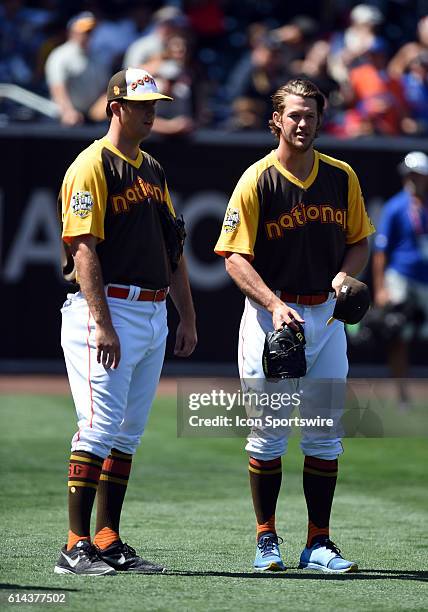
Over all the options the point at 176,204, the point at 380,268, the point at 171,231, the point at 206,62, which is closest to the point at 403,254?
the point at 380,268

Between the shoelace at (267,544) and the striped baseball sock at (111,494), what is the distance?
671mm

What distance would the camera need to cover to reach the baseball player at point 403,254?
12383mm

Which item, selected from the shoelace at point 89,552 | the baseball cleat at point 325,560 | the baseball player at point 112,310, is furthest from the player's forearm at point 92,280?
the baseball cleat at point 325,560

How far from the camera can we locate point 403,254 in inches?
493

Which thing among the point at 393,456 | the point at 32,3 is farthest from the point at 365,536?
the point at 32,3

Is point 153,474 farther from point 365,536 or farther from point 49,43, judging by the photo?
point 49,43

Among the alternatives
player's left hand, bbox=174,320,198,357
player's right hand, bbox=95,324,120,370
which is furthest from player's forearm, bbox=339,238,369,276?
player's right hand, bbox=95,324,120,370

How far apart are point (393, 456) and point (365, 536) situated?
10.7 ft

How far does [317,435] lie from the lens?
6121mm

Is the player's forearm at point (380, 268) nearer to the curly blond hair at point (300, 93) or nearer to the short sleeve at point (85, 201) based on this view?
the curly blond hair at point (300, 93)

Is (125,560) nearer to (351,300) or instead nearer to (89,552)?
(89,552)

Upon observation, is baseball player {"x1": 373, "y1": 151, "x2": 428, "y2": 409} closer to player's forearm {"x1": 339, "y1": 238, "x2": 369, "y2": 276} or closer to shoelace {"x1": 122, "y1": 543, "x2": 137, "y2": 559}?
player's forearm {"x1": 339, "y1": 238, "x2": 369, "y2": 276}

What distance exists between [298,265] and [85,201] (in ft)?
3.53

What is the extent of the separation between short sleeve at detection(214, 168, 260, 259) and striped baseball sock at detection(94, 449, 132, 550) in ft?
3.59
